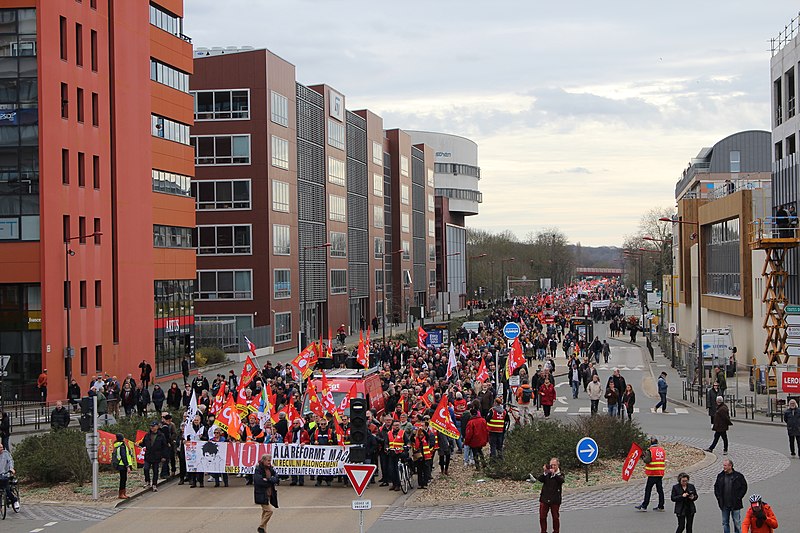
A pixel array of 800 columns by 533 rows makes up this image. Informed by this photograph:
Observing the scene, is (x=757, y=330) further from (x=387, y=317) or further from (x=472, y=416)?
(x=387, y=317)

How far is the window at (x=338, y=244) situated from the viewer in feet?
→ 291

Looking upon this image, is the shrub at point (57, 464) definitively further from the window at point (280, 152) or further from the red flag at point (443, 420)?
the window at point (280, 152)

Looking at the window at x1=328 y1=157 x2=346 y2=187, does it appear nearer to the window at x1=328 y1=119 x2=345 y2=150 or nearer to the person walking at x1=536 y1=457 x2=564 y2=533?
the window at x1=328 y1=119 x2=345 y2=150

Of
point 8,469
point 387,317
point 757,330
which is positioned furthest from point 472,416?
point 387,317

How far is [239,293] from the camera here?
7319 centimetres

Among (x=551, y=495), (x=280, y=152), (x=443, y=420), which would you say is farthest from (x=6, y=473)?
(x=280, y=152)

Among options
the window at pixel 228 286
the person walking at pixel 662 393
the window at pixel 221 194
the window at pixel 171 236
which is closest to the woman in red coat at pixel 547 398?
the person walking at pixel 662 393

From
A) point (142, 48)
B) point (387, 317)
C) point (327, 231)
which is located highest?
point (142, 48)

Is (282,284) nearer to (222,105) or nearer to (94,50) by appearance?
(222,105)

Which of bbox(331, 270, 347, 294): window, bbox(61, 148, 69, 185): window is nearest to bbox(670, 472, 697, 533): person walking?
bbox(61, 148, 69, 185): window

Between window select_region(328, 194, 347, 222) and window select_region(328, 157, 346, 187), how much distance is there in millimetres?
1311

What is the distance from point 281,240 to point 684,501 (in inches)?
2378

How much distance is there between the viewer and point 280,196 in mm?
75438

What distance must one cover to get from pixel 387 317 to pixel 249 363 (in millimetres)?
74455
